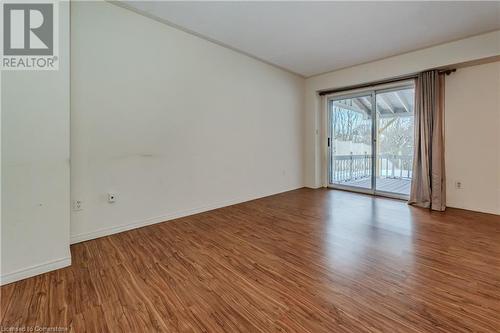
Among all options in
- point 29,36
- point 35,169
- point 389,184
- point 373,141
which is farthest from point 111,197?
point 389,184

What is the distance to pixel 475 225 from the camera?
294 cm

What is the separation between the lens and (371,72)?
430 centimetres

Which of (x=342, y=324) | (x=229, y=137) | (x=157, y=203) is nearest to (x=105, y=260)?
(x=157, y=203)

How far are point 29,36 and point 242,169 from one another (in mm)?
3042

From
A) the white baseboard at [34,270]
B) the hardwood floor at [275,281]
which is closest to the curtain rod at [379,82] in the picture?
the hardwood floor at [275,281]

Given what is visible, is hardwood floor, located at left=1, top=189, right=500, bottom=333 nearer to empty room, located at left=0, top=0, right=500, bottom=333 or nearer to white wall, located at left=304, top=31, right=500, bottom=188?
empty room, located at left=0, top=0, right=500, bottom=333

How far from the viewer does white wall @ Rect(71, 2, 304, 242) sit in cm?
248

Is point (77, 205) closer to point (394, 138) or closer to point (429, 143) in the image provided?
point (429, 143)

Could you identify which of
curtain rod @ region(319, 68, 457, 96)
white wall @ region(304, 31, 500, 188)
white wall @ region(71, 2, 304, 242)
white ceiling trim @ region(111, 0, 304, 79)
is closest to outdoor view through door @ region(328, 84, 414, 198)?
curtain rod @ region(319, 68, 457, 96)

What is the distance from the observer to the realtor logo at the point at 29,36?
1.76 meters

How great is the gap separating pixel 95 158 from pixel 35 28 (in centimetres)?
126

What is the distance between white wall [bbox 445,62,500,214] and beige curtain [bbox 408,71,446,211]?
0.16 meters

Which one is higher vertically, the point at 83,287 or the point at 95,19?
the point at 95,19

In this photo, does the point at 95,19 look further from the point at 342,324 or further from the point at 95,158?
the point at 342,324
